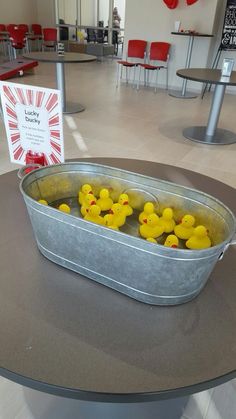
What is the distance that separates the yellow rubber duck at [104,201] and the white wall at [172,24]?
6.53 m

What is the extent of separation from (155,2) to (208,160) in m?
4.54

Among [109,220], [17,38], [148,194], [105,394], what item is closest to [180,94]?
[17,38]

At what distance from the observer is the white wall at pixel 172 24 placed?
6219 millimetres

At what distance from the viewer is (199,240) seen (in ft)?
2.60

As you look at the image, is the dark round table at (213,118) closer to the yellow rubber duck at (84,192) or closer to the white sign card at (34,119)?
the white sign card at (34,119)

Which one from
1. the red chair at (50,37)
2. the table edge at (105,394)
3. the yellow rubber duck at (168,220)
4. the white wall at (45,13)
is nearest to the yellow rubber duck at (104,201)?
the yellow rubber duck at (168,220)

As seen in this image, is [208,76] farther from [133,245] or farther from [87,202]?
[133,245]

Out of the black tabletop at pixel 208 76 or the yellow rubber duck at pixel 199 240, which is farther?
the black tabletop at pixel 208 76

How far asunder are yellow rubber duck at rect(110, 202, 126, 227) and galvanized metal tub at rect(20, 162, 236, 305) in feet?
0.13

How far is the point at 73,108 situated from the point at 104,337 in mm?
4972

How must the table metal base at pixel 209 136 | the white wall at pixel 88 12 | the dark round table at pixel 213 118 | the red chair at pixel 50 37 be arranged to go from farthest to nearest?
the white wall at pixel 88 12, the red chair at pixel 50 37, the table metal base at pixel 209 136, the dark round table at pixel 213 118

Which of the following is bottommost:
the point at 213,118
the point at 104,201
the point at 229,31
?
the point at 213,118

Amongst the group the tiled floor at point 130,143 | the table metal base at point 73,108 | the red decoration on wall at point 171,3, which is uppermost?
the red decoration on wall at point 171,3

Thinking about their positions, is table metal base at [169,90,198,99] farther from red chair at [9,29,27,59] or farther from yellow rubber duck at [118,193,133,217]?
yellow rubber duck at [118,193,133,217]
